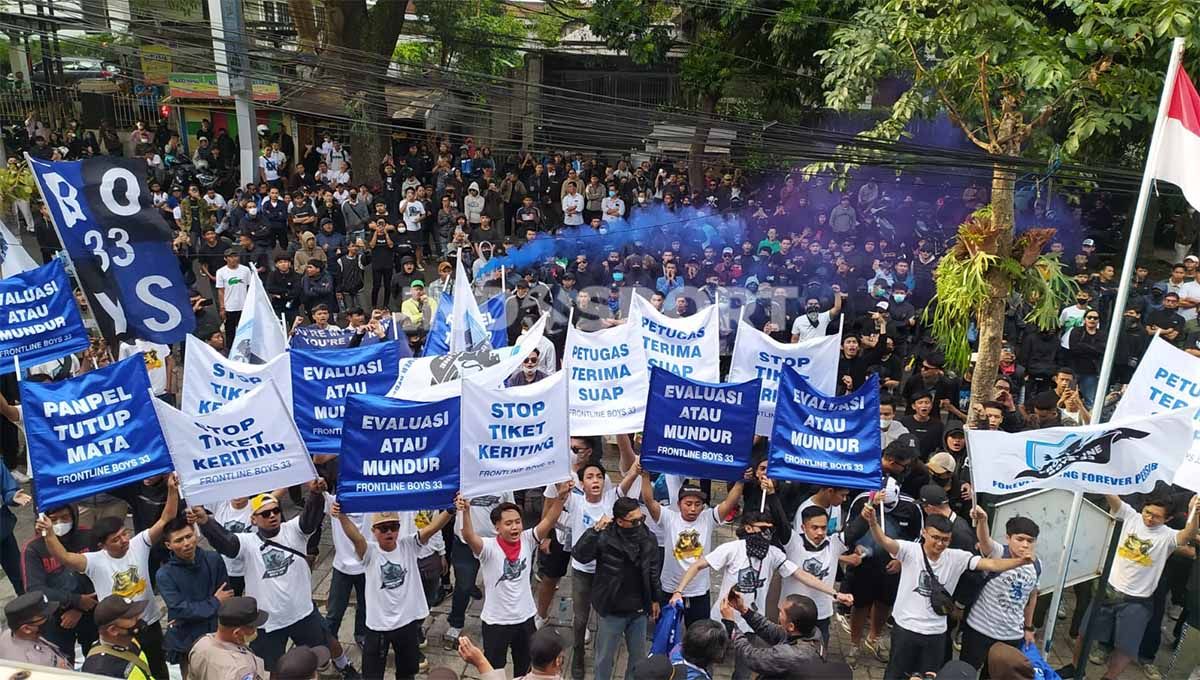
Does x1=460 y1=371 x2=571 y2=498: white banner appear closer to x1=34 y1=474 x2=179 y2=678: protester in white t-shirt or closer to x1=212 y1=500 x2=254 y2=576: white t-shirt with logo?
x1=212 y1=500 x2=254 y2=576: white t-shirt with logo

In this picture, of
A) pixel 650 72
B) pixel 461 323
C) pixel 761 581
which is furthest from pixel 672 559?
pixel 650 72

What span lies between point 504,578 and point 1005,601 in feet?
9.72

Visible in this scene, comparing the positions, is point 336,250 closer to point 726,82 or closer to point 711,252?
point 711,252

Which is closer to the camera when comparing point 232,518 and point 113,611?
point 113,611

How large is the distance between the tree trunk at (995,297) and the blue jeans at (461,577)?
4806mm

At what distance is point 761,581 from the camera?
228 inches

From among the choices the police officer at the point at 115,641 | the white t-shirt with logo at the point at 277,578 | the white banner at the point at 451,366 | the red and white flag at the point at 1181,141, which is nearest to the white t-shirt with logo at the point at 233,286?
the white banner at the point at 451,366

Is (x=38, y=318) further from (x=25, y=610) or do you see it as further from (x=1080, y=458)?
(x=1080, y=458)

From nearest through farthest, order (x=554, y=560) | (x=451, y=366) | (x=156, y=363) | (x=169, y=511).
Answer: (x=169, y=511) → (x=554, y=560) → (x=451, y=366) → (x=156, y=363)

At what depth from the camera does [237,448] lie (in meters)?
5.77

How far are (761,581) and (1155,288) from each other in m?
8.10

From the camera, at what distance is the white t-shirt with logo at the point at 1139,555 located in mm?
6051

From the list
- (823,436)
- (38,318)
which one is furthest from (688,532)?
(38,318)

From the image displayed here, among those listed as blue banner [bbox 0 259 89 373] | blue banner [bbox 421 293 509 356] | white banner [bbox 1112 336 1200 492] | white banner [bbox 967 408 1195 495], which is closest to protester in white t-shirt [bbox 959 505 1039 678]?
white banner [bbox 967 408 1195 495]
